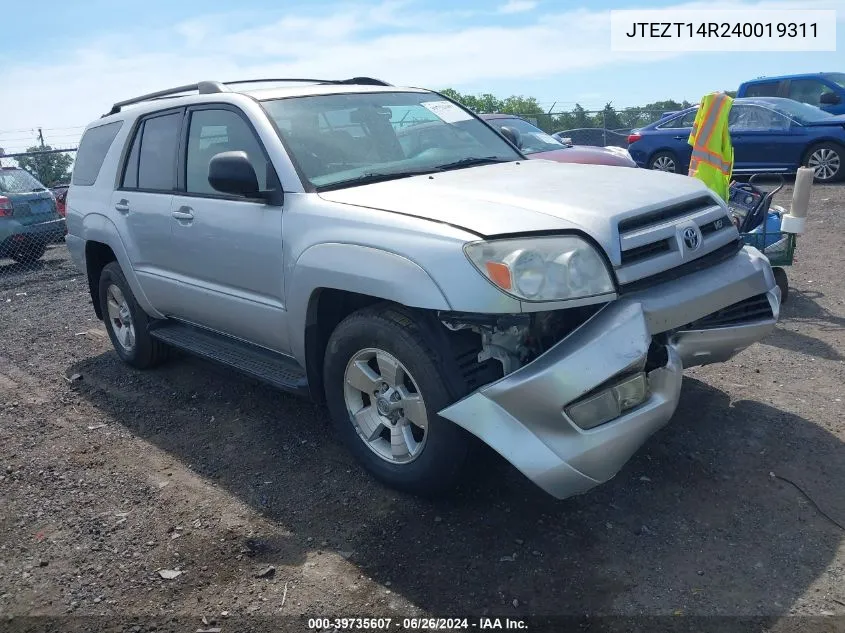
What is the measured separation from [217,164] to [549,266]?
1736 millimetres

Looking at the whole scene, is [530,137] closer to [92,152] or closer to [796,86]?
[92,152]

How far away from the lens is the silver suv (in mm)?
2855

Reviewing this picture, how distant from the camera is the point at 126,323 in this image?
568 centimetres

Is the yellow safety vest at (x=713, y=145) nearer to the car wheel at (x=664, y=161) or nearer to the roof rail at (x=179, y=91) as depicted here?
the roof rail at (x=179, y=91)

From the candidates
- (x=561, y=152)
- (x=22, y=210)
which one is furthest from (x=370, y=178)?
(x=22, y=210)

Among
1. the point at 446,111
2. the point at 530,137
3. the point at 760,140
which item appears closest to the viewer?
the point at 446,111

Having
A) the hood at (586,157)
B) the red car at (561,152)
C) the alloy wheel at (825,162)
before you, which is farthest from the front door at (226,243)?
the alloy wheel at (825,162)

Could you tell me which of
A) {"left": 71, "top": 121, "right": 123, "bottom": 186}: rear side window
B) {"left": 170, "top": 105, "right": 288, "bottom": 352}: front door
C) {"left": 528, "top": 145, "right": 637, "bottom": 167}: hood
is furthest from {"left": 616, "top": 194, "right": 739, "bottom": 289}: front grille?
{"left": 528, "top": 145, "right": 637, "bottom": 167}: hood

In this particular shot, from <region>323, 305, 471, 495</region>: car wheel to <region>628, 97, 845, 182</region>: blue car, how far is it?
11.8m

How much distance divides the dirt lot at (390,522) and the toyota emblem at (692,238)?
1.08m

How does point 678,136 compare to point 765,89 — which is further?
point 765,89

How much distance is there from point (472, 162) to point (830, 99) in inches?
504

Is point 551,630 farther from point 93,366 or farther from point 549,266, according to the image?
point 93,366

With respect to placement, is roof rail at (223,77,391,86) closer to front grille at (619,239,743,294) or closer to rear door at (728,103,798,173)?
front grille at (619,239,743,294)
